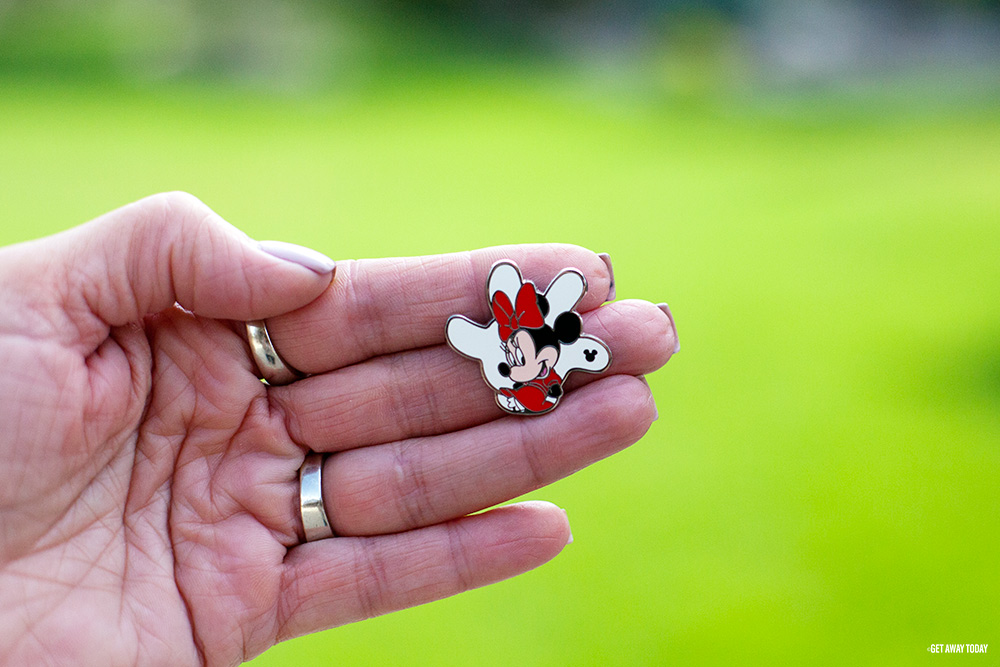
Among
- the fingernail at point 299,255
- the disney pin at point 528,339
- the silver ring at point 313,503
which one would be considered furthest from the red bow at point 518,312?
the silver ring at point 313,503

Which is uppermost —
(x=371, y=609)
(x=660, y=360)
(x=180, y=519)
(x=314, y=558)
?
(x=660, y=360)

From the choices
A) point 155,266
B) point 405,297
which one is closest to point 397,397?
point 405,297

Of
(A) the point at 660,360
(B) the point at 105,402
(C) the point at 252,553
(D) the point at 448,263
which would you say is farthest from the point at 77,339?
(A) the point at 660,360

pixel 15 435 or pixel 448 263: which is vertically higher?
pixel 448 263

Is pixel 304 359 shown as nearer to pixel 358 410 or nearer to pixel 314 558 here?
pixel 358 410

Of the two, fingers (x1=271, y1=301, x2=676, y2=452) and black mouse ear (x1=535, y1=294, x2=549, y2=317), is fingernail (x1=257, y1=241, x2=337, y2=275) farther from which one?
black mouse ear (x1=535, y1=294, x2=549, y2=317)

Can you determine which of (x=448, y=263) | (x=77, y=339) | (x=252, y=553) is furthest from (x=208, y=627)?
(x=448, y=263)

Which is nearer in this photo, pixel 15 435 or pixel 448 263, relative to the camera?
pixel 15 435
